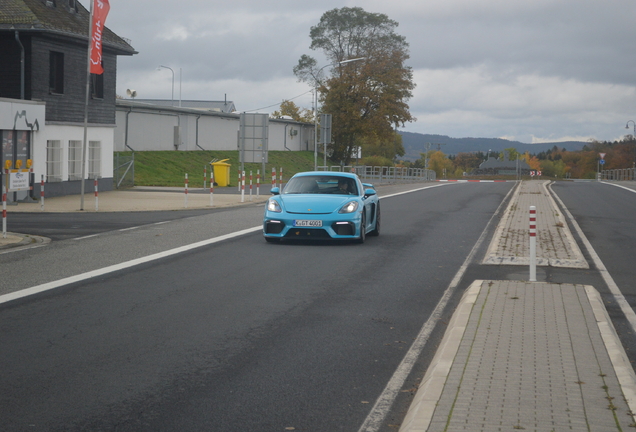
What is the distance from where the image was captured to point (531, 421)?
441 centimetres

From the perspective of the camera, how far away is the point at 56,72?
101 ft

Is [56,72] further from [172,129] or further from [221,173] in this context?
[172,129]

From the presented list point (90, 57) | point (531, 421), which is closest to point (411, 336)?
point (531, 421)

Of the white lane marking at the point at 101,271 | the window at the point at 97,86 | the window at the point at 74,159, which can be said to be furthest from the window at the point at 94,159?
the white lane marking at the point at 101,271

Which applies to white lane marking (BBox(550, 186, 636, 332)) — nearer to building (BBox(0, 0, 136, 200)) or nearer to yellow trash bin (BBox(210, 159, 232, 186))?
building (BBox(0, 0, 136, 200))

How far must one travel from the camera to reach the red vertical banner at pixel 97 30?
76.0 feet

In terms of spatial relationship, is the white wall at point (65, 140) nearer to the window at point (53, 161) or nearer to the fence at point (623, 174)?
the window at point (53, 161)

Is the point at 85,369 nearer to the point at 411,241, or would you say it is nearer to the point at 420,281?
the point at 420,281

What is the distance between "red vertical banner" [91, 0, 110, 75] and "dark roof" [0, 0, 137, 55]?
21.4 ft

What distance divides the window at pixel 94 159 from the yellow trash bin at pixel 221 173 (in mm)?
7769

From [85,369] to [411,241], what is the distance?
9740mm

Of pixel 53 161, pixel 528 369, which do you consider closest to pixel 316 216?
pixel 528 369

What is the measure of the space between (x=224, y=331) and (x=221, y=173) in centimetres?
3391

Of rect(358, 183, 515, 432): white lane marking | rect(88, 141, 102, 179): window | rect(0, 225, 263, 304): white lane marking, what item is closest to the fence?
rect(88, 141, 102, 179): window
